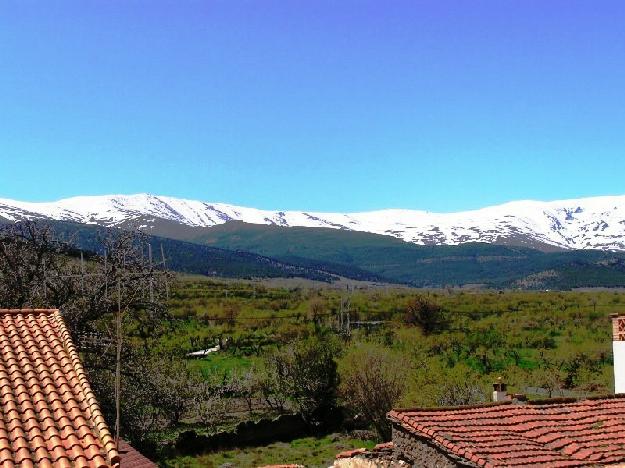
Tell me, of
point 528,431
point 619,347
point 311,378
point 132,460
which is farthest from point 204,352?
point 528,431

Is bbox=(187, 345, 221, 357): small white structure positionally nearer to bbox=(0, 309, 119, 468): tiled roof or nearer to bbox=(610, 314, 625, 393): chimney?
bbox=(610, 314, 625, 393): chimney

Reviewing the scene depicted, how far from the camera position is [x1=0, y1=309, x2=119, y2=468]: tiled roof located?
7691 millimetres

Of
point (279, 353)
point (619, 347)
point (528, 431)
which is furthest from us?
point (279, 353)

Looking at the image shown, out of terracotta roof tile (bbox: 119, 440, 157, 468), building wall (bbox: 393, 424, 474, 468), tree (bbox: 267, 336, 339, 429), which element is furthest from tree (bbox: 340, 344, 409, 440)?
building wall (bbox: 393, 424, 474, 468)

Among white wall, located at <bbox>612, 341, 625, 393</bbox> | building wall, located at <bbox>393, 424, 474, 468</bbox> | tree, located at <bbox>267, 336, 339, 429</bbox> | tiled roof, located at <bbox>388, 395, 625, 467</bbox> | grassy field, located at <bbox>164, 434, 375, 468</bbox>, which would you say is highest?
white wall, located at <bbox>612, 341, 625, 393</bbox>

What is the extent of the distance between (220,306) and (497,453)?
68.3m

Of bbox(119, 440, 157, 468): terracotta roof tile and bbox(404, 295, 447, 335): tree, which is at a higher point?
bbox(404, 295, 447, 335): tree

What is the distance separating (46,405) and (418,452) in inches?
264

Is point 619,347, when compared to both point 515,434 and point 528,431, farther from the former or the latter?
point 515,434

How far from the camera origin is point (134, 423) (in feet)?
69.4

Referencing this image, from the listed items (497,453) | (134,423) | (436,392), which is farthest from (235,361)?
(497,453)

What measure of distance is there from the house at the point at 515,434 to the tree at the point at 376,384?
17570 mm

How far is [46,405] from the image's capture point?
28.1 ft

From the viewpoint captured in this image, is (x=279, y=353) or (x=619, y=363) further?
(x=279, y=353)
